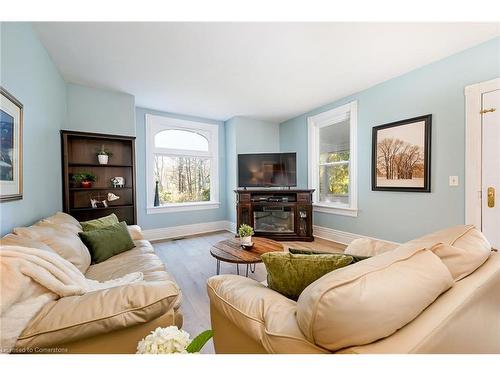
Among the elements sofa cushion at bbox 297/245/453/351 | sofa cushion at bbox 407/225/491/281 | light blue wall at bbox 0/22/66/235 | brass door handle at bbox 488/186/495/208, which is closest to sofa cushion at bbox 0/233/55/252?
light blue wall at bbox 0/22/66/235

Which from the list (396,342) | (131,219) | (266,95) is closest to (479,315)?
(396,342)

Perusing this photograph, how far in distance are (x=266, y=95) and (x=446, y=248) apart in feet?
10.3

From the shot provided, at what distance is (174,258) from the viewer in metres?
3.13

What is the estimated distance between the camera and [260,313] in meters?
0.80

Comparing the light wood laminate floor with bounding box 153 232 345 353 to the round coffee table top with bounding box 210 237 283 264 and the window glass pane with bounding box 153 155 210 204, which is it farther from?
the window glass pane with bounding box 153 155 210 204

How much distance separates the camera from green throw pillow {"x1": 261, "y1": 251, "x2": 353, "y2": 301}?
0.90 m

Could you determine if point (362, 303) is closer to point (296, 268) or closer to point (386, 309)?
point (386, 309)

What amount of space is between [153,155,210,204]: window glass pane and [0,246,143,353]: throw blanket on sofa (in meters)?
3.40

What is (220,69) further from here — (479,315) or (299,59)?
(479,315)

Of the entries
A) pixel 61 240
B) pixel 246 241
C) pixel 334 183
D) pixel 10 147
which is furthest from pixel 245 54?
pixel 334 183

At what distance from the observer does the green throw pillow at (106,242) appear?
72.6 inches

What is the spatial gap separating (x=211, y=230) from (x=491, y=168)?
4291 millimetres

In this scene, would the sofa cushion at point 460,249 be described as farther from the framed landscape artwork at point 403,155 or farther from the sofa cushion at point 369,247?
the framed landscape artwork at point 403,155

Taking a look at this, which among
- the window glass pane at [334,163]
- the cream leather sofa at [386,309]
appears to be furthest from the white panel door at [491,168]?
the cream leather sofa at [386,309]
